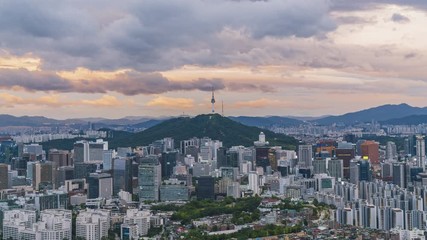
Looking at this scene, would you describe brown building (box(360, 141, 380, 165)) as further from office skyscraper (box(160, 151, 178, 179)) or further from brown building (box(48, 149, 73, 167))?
brown building (box(48, 149, 73, 167))

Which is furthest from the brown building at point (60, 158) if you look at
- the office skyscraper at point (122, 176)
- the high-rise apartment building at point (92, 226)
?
the high-rise apartment building at point (92, 226)

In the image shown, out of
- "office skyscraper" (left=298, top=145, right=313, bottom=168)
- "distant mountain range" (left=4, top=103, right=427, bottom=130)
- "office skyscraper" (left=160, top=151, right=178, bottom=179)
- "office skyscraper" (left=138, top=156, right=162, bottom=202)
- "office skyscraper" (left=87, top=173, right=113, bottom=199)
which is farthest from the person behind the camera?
"distant mountain range" (left=4, top=103, right=427, bottom=130)

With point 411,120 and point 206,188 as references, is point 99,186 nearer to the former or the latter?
point 206,188

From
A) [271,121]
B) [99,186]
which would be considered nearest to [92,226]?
[99,186]

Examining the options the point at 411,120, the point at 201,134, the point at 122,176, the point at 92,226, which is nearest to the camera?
the point at 92,226

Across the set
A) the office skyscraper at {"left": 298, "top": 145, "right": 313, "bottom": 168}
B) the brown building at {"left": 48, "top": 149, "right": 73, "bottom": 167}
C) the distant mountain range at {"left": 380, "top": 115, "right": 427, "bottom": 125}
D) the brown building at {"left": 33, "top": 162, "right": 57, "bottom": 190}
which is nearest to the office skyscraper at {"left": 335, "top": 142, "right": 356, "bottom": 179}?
the office skyscraper at {"left": 298, "top": 145, "right": 313, "bottom": 168}

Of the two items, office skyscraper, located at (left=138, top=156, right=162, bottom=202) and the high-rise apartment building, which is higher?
office skyscraper, located at (left=138, top=156, right=162, bottom=202)

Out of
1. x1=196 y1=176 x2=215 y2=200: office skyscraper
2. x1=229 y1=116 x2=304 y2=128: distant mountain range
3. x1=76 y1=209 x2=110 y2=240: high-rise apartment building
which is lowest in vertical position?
x1=76 y1=209 x2=110 y2=240: high-rise apartment building
